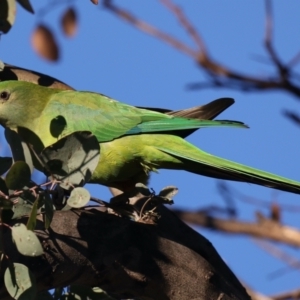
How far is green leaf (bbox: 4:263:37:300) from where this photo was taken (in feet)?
7.14

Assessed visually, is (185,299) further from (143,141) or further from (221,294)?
(143,141)

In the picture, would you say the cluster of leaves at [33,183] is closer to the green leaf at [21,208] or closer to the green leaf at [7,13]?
the green leaf at [21,208]

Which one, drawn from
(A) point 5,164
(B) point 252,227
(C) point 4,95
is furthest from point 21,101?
(B) point 252,227

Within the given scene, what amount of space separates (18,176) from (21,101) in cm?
164

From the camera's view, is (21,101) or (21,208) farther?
(21,101)

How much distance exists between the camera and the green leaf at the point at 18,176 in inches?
88.0

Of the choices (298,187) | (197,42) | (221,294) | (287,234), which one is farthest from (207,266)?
(197,42)

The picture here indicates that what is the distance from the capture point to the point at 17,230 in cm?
217

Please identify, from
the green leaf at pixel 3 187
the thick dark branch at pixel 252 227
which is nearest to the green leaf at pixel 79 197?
the green leaf at pixel 3 187

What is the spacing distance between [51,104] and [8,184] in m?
1.61

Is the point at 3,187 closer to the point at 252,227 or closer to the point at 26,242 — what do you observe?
the point at 26,242

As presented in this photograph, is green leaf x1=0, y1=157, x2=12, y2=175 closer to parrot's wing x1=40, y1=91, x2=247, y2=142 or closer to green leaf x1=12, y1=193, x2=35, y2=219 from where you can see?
green leaf x1=12, y1=193, x2=35, y2=219

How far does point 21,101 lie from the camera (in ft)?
12.6

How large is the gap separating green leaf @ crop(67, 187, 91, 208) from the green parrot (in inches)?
36.0
